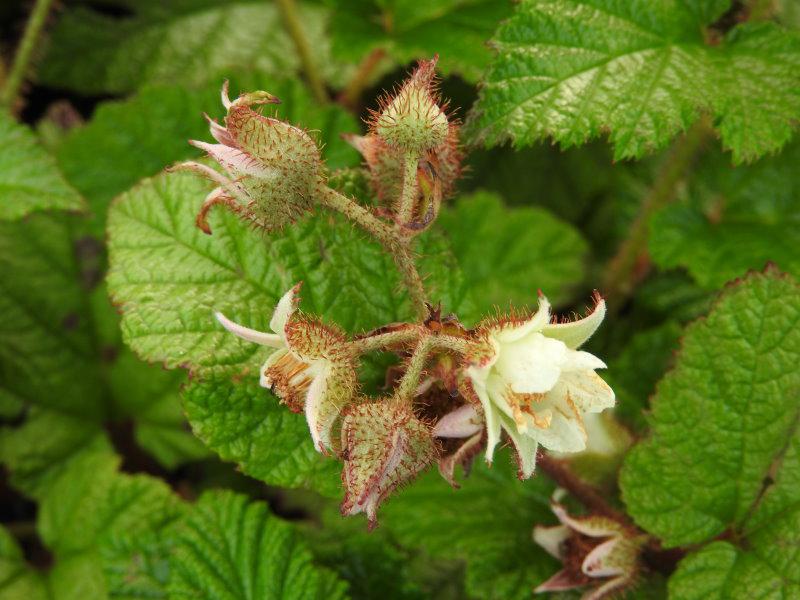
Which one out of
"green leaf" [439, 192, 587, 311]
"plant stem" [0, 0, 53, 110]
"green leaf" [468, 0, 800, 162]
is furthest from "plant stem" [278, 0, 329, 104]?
"green leaf" [468, 0, 800, 162]

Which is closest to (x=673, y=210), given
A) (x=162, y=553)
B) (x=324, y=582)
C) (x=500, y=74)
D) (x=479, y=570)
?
(x=500, y=74)

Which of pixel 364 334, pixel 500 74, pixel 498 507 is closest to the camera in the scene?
pixel 364 334

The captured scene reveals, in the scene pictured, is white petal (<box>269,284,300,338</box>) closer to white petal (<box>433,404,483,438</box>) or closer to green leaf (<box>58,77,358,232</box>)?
white petal (<box>433,404,483,438</box>)

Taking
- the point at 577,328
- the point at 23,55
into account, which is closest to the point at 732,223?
the point at 577,328

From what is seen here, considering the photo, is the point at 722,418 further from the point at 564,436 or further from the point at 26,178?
the point at 26,178

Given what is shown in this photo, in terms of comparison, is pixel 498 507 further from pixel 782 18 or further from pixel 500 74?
pixel 782 18

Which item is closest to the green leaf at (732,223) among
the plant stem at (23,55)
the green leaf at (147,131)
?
the green leaf at (147,131)

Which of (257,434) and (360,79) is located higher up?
(360,79)
